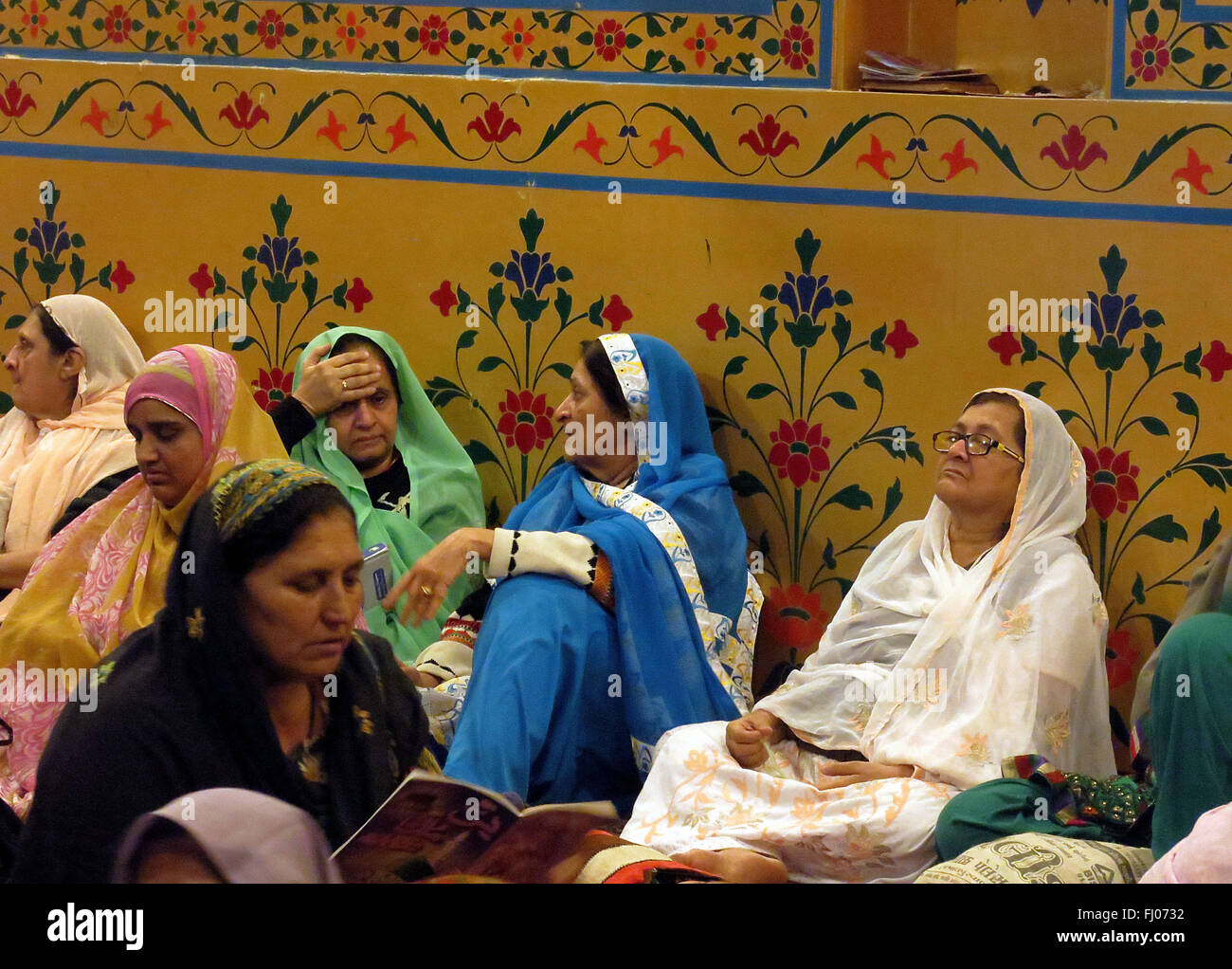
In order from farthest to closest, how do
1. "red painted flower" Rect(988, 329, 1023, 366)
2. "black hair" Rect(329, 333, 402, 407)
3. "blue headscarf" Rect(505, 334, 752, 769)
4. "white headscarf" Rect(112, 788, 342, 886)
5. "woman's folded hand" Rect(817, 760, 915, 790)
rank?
"black hair" Rect(329, 333, 402, 407), "red painted flower" Rect(988, 329, 1023, 366), "blue headscarf" Rect(505, 334, 752, 769), "woman's folded hand" Rect(817, 760, 915, 790), "white headscarf" Rect(112, 788, 342, 886)

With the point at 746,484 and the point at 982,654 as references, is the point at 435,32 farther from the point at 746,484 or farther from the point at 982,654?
the point at 982,654

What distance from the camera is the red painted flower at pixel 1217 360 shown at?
3.74 metres

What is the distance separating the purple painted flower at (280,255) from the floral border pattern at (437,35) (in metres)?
0.51

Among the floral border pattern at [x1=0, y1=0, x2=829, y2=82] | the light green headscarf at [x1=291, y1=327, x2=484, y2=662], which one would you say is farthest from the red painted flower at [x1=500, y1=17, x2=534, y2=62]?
the light green headscarf at [x1=291, y1=327, x2=484, y2=662]

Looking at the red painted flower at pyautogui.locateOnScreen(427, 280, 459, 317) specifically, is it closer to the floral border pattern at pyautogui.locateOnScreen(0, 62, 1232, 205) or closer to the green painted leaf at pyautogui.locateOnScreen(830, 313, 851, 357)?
the floral border pattern at pyautogui.locateOnScreen(0, 62, 1232, 205)

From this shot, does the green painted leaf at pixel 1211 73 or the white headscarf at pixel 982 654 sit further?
the green painted leaf at pixel 1211 73

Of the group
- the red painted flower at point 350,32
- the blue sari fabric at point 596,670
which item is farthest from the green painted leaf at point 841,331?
the red painted flower at point 350,32

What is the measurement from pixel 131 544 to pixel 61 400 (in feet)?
3.43

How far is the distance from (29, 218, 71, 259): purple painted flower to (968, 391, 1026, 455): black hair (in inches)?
104

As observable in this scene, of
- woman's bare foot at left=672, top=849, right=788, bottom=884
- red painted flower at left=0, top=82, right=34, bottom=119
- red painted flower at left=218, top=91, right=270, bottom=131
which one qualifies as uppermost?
red painted flower at left=0, top=82, right=34, bottom=119

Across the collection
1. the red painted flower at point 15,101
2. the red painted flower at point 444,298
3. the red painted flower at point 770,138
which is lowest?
the red painted flower at point 444,298

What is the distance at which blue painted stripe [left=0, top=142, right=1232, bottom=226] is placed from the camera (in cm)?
380

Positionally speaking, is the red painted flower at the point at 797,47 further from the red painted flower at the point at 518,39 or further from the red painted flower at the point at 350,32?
the red painted flower at the point at 350,32

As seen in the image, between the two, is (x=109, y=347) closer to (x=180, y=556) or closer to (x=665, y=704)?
(x=665, y=704)
